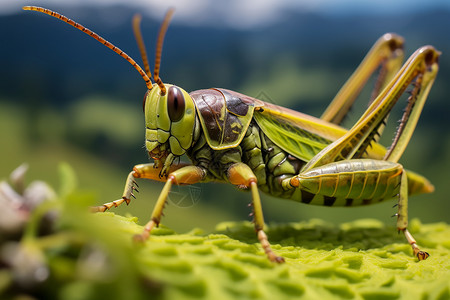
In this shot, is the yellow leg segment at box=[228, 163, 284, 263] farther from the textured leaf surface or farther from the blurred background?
the blurred background

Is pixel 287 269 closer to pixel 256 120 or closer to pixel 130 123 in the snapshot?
pixel 256 120

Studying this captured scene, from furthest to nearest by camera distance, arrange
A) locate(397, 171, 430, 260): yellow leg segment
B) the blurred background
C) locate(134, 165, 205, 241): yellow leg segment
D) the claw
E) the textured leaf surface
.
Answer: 1. the blurred background
2. locate(397, 171, 430, 260): yellow leg segment
3. the claw
4. locate(134, 165, 205, 241): yellow leg segment
5. the textured leaf surface

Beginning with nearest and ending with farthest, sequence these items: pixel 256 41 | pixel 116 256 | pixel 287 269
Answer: pixel 116 256
pixel 287 269
pixel 256 41

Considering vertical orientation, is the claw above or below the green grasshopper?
below

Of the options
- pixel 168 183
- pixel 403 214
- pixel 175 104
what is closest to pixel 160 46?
pixel 175 104

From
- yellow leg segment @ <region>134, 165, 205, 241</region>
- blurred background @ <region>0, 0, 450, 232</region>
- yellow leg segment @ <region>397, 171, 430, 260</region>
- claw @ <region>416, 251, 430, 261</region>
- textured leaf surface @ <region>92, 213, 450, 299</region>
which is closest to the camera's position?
textured leaf surface @ <region>92, 213, 450, 299</region>

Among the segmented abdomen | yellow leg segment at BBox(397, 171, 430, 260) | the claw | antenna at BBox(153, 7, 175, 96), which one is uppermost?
antenna at BBox(153, 7, 175, 96)

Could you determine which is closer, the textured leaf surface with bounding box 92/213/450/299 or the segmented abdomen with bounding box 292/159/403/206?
the textured leaf surface with bounding box 92/213/450/299

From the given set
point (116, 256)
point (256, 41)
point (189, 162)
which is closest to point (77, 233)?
point (116, 256)

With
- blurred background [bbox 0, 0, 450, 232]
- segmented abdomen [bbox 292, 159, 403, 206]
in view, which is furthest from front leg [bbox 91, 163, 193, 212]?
blurred background [bbox 0, 0, 450, 232]

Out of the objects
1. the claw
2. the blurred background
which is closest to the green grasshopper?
the claw
